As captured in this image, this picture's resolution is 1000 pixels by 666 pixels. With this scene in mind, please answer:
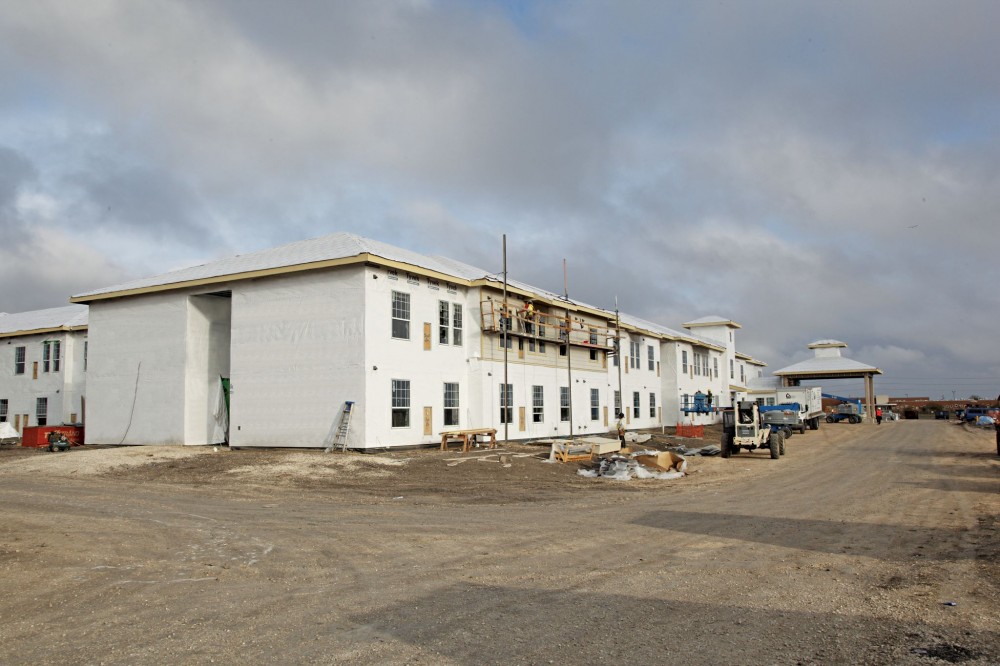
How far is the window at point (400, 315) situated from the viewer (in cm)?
2800

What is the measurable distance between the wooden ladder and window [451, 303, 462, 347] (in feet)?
20.4

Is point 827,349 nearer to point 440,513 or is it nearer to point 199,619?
point 440,513

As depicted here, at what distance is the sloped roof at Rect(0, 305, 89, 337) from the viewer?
42497 millimetres

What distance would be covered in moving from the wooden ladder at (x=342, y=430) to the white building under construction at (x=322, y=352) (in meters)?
0.25

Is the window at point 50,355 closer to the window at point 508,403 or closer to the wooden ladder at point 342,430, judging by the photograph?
the wooden ladder at point 342,430

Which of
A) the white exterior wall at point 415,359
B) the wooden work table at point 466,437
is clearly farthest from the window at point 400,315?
the wooden work table at point 466,437

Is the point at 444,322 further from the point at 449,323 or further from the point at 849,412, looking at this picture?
the point at 849,412

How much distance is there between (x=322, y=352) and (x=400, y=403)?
3462mm

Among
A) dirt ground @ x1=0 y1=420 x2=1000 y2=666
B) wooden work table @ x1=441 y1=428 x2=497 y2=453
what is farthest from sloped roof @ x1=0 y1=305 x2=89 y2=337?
dirt ground @ x1=0 y1=420 x2=1000 y2=666

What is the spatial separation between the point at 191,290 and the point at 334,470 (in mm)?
13332

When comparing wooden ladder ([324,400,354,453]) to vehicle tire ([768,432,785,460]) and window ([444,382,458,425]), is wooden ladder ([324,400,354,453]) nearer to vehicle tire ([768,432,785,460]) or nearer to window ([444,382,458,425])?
window ([444,382,458,425])

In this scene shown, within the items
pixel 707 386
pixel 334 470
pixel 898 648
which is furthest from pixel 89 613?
pixel 707 386

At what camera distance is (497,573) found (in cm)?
932

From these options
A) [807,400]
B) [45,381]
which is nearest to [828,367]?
[807,400]
